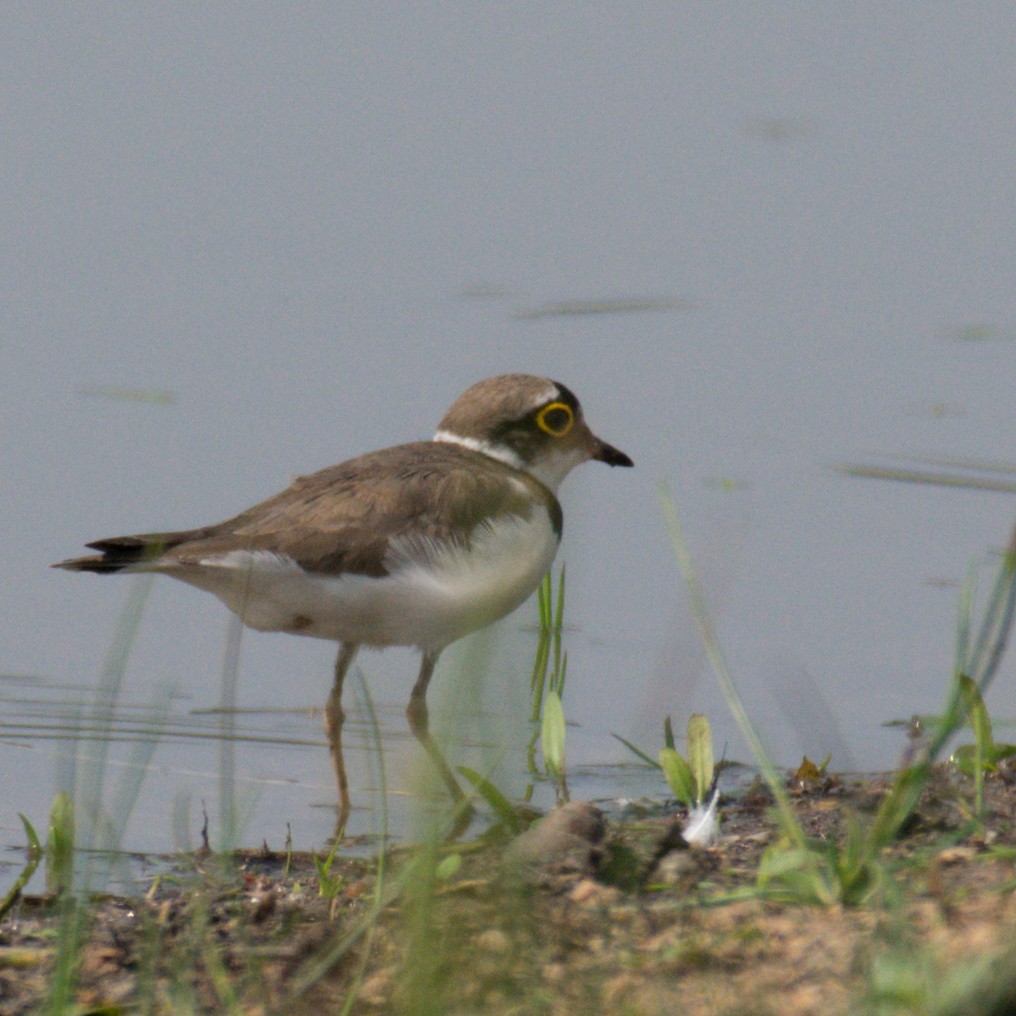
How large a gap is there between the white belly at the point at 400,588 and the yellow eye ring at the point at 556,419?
74 cm

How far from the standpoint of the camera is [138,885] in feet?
14.6

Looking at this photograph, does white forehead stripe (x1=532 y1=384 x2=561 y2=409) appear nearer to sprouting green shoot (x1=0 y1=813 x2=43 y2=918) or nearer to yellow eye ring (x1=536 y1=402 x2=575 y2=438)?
yellow eye ring (x1=536 y1=402 x2=575 y2=438)

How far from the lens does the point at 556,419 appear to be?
21.5ft

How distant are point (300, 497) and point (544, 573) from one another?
84 centimetres

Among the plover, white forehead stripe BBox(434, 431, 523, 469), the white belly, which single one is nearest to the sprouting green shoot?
the plover

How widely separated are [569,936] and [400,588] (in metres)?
2.37

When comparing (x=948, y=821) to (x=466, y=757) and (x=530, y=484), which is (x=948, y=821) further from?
(x=530, y=484)

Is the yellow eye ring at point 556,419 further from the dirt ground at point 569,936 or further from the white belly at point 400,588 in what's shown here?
the dirt ground at point 569,936

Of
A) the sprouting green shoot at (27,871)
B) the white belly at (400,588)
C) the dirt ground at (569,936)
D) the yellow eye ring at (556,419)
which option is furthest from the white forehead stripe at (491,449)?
the dirt ground at (569,936)

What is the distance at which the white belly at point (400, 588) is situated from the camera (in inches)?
210

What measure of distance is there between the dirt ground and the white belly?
1.28m

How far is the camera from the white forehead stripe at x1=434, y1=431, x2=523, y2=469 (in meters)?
6.48

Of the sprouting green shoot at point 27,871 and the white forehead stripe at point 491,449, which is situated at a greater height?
the white forehead stripe at point 491,449

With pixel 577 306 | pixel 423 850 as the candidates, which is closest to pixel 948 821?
pixel 423 850
